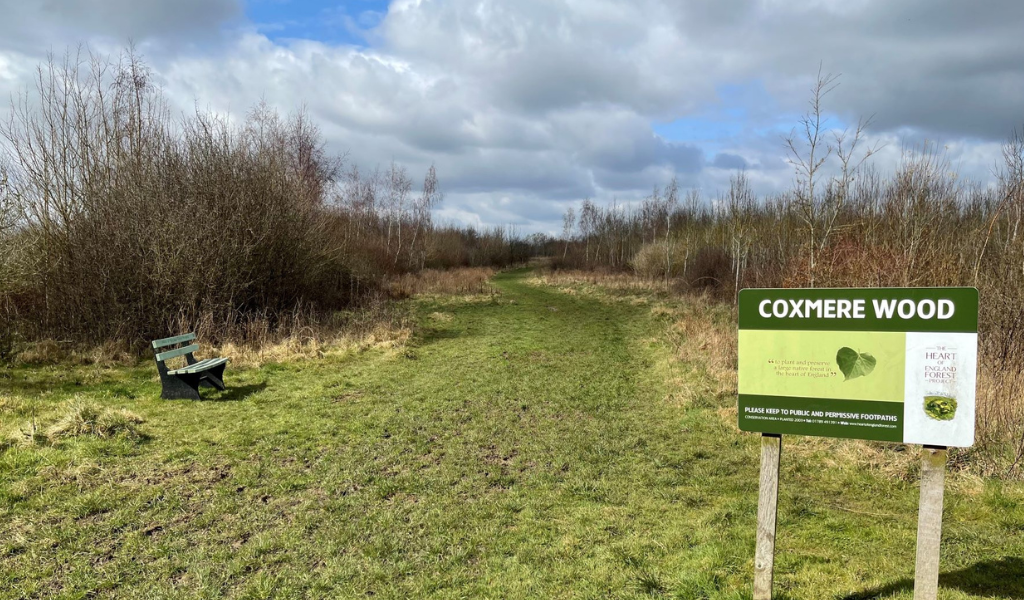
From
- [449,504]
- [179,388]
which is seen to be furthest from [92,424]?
[449,504]

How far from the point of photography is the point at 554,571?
3.74 m

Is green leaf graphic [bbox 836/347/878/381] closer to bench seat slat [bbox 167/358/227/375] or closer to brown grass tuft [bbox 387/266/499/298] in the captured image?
bench seat slat [bbox 167/358/227/375]

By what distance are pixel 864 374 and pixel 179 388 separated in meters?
8.48

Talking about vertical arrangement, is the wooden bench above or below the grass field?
above

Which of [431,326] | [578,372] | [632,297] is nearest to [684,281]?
[632,297]

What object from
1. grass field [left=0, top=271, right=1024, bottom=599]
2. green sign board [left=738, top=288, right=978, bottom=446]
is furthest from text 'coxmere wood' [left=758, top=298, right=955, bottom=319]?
grass field [left=0, top=271, right=1024, bottom=599]

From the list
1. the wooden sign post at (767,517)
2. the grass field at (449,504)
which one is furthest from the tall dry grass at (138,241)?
the wooden sign post at (767,517)

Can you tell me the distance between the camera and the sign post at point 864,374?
2.61 meters

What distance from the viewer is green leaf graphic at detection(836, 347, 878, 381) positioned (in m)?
2.78

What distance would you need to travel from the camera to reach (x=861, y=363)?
2791 mm

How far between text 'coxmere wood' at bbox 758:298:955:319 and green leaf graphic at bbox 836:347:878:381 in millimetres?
188

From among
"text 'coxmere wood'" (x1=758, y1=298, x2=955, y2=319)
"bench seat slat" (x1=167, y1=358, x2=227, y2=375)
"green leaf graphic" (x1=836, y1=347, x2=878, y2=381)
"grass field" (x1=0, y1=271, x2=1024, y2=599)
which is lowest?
"grass field" (x1=0, y1=271, x2=1024, y2=599)

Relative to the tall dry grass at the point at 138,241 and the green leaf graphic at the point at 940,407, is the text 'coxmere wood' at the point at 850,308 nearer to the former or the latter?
the green leaf graphic at the point at 940,407

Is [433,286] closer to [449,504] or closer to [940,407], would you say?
[449,504]
